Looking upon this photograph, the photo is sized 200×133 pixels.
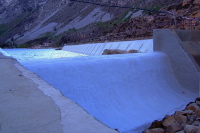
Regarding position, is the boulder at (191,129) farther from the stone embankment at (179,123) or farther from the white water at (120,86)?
the white water at (120,86)

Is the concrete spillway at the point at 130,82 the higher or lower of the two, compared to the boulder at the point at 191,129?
higher

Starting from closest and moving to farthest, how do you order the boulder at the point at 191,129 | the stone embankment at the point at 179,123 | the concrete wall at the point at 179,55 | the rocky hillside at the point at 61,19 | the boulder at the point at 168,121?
the boulder at the point at 191,129 < the stone embankment at the point at 179,123 < the boulder at the point at 168,121 < the concrete wall at the point at 179,55 < the rocky hillside at the point at 61,19

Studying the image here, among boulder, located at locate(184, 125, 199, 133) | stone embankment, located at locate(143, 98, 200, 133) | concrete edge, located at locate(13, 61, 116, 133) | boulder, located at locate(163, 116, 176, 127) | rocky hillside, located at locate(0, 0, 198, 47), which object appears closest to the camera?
concrete edge, located at locate(13, 61, 116, 133)

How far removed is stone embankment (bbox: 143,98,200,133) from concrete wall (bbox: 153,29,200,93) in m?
1.80

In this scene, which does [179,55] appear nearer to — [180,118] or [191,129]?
[180,118]

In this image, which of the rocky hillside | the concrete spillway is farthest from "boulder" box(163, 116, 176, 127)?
the rocky hillside

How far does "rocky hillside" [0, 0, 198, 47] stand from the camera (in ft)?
137

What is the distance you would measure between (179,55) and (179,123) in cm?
339

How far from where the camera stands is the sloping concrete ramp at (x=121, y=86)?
546 cm

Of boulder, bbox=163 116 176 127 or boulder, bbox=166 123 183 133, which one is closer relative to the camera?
boulder, bbox=166 123 183 133

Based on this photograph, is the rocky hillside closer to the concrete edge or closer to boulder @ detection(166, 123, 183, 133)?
boulder @ detection(166, 123, 183, 133)

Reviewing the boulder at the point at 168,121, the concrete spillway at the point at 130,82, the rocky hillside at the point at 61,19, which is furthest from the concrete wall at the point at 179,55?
the rocky hillside at the point at 61,19

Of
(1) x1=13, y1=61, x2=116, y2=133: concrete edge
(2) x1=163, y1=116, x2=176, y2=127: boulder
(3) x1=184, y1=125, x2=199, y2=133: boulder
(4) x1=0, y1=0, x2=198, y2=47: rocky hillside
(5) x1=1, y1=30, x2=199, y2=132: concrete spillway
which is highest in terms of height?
(4) x1=0, y1=0, x2=198, y2=47: rocky hillside

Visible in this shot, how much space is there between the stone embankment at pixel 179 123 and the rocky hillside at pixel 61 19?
22529 millimetres
